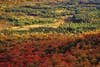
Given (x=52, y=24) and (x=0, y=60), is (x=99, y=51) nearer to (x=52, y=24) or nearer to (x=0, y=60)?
(x=0, y=60)

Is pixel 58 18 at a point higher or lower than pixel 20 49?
lower

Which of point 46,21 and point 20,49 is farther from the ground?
point 20,49

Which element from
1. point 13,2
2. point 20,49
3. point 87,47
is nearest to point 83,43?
point 87,47

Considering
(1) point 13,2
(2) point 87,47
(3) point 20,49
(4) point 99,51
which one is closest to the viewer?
(4) point 99,51

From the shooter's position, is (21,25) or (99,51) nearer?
(99,51)

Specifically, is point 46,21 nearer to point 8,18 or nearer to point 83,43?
point 8,18

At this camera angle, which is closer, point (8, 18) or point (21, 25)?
point (21, 25)

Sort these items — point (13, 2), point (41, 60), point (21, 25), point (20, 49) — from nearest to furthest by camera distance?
point (41, 60), point (20, 49), point (21, 25), point (13, 2)

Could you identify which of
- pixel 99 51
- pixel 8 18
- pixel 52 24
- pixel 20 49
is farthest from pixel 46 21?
pixel 99 51

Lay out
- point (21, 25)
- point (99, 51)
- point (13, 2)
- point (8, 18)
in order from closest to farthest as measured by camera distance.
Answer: point (99, 51)
point (21, 25)
point (8, 18)
point (13, 2)
